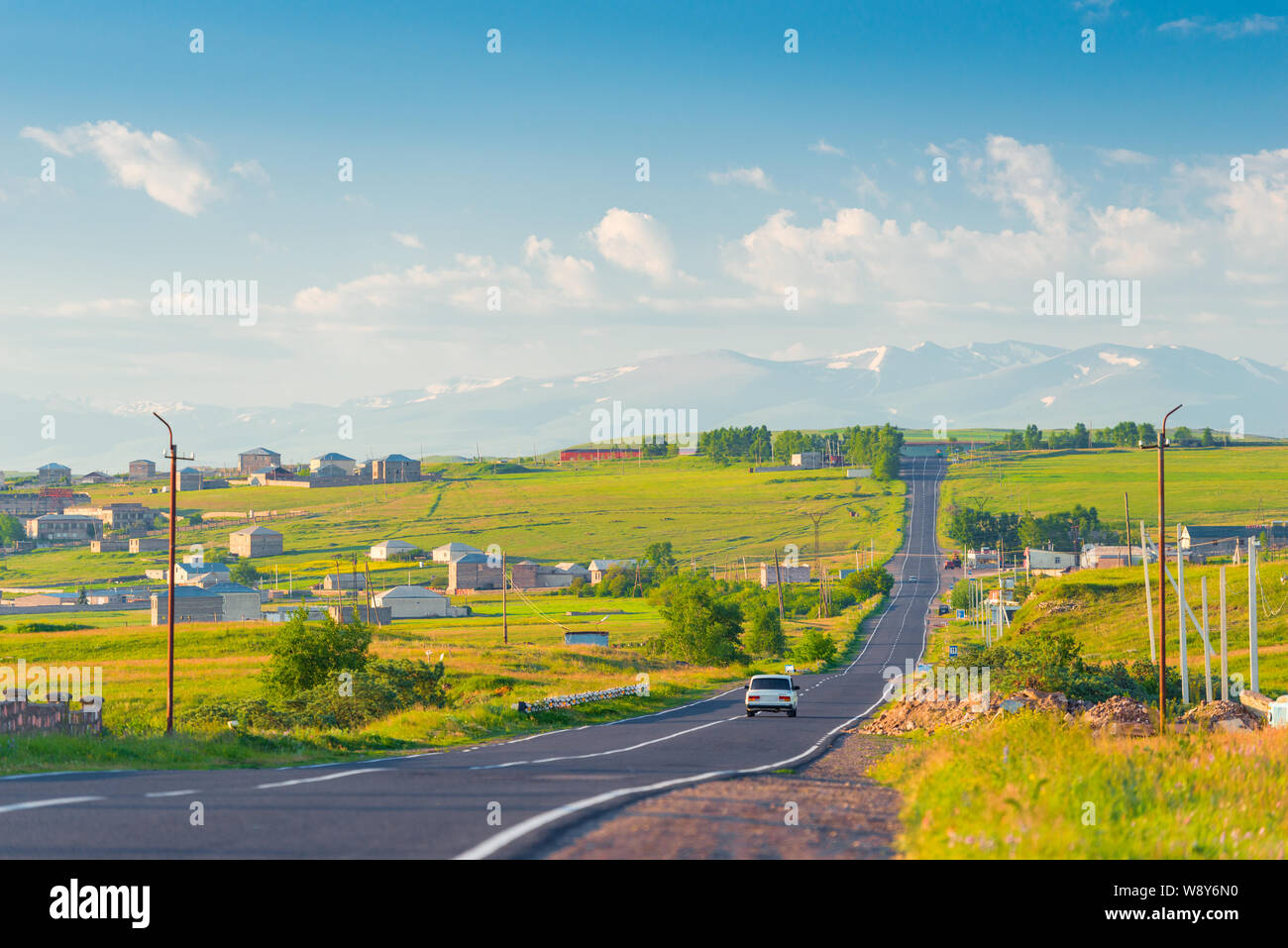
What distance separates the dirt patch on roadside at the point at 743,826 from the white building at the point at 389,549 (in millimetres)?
176072

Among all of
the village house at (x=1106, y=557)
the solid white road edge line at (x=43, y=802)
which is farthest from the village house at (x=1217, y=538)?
the solid white road edge line at (x=43, y=802)

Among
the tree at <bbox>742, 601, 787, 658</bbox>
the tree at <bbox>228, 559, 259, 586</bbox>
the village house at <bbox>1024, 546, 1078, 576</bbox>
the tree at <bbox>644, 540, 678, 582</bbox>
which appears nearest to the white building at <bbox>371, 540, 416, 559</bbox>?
the tree at <bbox>228, 559, 259, 586</bbox>

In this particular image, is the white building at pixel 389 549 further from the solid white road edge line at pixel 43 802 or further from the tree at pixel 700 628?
the solid white road edge line at pixel 43 802

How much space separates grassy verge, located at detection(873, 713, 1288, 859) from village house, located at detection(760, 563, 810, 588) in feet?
458

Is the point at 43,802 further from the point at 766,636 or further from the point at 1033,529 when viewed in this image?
the point at 1033,529

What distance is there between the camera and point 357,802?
1305cm

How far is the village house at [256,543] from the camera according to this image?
19350cm

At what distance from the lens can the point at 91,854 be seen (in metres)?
9.62

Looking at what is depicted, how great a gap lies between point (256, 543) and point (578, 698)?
541 ft

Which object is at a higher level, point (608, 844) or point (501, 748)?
point (608, 844)

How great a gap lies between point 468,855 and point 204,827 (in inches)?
125
